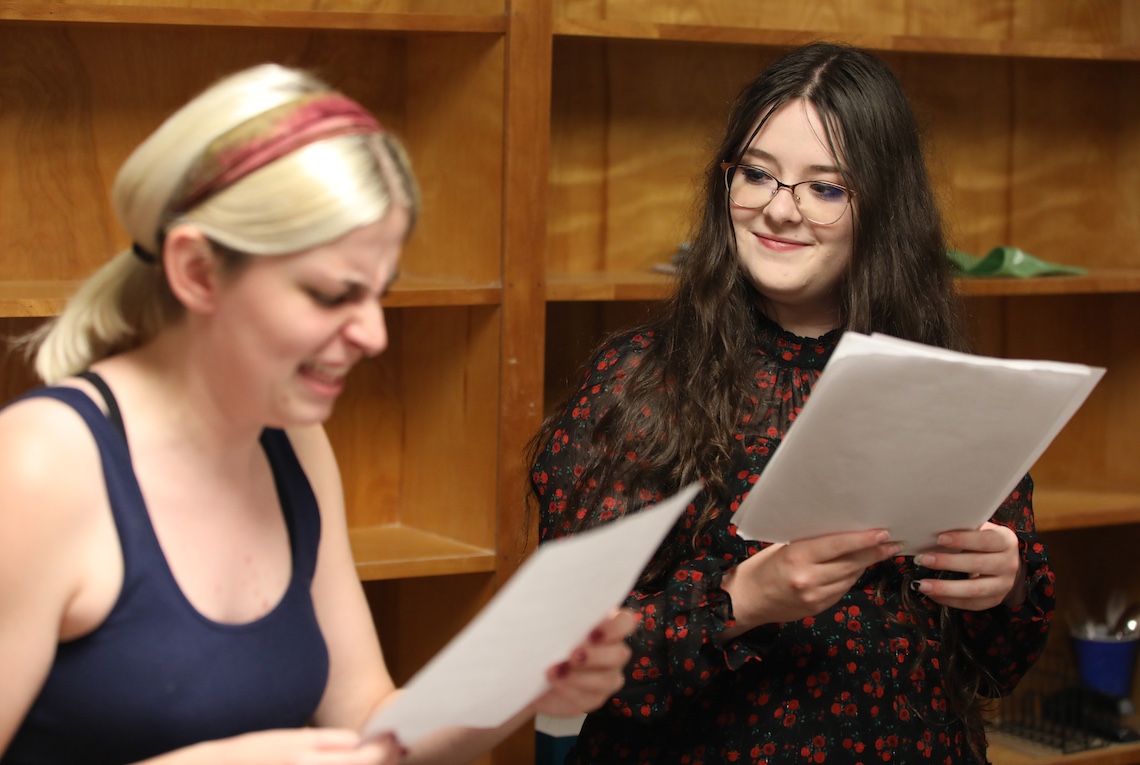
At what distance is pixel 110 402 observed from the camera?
0.98 meters

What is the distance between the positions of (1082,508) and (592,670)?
5.56ft

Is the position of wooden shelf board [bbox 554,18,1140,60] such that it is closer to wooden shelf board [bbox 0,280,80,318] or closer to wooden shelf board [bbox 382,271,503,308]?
wooden shelf board [bbox 382,271,503,308]

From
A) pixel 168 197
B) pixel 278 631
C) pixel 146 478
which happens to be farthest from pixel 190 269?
pixel 278 631

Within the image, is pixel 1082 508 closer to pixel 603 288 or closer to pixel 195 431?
pixel 603 288

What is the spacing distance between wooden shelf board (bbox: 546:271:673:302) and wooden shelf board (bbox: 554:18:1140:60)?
0.37 m

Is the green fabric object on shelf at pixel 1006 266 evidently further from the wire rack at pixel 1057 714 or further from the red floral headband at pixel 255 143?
the red floral headband at pixel 255 143

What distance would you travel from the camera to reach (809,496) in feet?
3.96

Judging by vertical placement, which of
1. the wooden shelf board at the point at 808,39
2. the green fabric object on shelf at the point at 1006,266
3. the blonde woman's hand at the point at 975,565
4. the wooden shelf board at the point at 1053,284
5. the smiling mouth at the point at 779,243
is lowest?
the blonde woman's hand at the point at 975,565

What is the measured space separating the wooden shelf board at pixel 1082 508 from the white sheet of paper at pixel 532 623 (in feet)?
5.25

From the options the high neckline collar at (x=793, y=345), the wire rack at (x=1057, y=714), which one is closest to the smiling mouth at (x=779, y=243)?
the high neckline collar at (x=793, y=345)

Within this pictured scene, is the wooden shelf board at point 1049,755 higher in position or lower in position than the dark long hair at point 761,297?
lower

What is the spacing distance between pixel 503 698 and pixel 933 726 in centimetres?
78

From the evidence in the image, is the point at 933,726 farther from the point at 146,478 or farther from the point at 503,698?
the point at 146,478

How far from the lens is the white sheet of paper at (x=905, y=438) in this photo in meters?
1.11
